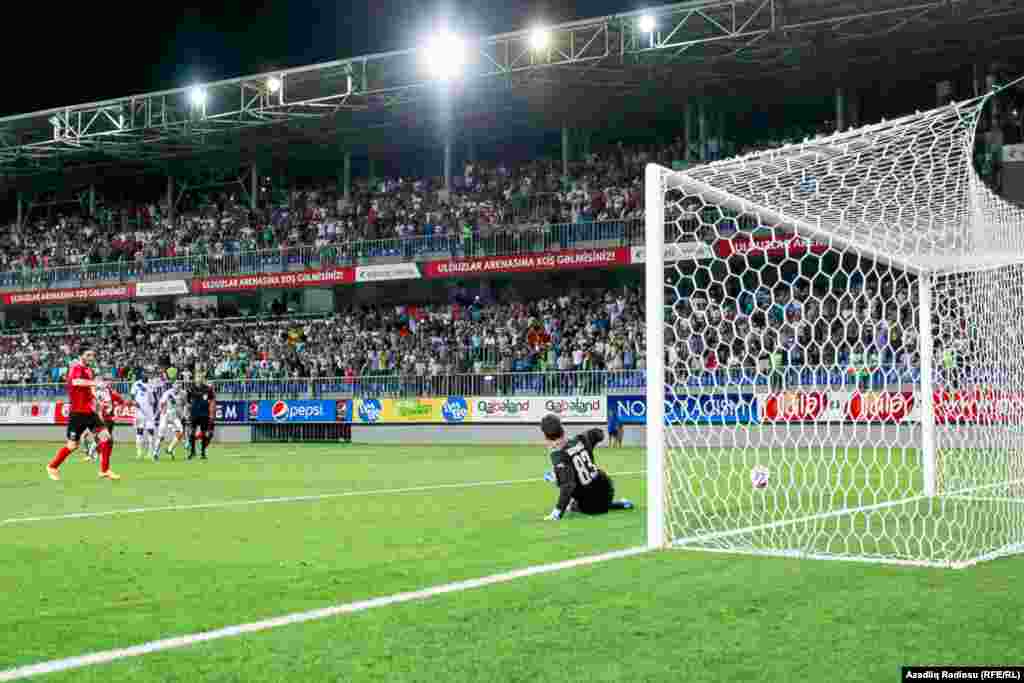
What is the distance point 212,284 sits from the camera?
4269cm

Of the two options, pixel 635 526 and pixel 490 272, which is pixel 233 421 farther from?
pixel 635 526

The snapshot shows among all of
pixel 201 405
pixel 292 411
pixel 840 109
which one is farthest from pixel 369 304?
pixel 840 109

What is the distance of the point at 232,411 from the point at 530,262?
12.0 meters

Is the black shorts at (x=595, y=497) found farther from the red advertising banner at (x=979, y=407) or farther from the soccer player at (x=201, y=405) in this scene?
the soccer player at (x=201, y=405)

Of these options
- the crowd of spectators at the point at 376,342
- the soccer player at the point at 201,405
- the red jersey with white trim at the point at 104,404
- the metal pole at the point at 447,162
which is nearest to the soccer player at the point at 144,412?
the soccer player at the point at 201,405

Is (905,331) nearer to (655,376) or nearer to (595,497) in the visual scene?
(595,497)

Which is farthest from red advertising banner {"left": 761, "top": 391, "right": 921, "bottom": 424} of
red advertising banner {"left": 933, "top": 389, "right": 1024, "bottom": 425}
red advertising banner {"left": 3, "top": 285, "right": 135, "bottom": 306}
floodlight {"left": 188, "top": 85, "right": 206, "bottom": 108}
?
red advertising banner {"left": 3, "top": 285, "right": 135, "bottom": 306}

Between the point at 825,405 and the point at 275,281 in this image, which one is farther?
the point at 275,281

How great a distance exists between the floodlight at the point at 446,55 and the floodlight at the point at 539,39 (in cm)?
226

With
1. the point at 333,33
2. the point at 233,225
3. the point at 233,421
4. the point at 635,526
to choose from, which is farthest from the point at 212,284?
the point at 635,526

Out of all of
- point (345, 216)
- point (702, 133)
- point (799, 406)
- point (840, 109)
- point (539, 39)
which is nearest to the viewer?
point (799, 406)

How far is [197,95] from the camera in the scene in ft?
128

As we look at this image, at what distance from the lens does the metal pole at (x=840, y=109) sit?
112 feet

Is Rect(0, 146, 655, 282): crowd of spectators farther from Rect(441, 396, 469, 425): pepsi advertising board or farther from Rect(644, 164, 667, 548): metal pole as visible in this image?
Rect(644, 164, 667, 548): metal pole
